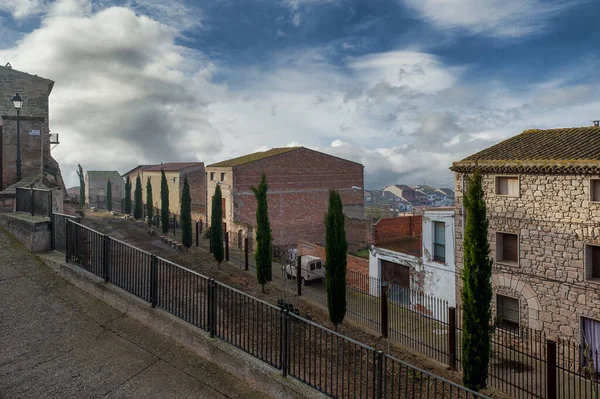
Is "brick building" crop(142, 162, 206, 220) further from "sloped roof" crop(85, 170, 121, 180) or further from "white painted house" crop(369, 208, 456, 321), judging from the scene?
"white painted house" crop(369, 208, 456, 321)

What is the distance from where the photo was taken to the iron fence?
11.4 m

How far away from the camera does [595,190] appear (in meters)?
14.2

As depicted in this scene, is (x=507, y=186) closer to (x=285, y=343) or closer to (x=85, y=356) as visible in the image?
(x=285, y=343)

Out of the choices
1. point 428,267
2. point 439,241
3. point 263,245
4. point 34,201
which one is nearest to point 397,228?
point 428,267

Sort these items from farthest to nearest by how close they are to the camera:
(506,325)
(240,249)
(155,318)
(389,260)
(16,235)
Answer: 1. (240,249)
2. (389,260)
3. (506,325)
4. (16,235)
5. (155,318)

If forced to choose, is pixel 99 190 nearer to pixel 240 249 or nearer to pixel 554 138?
pixel 240 249

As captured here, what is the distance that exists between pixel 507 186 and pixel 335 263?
300 inches

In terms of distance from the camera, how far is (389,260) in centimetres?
2253

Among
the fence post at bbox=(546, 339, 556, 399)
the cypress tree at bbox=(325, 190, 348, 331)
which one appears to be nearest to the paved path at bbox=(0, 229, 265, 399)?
the fence post at bbox=(546, 339, 556, 399)

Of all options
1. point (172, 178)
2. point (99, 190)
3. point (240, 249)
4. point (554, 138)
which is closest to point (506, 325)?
point (554, 138)

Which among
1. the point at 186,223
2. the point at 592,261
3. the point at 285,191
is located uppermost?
the point at 285,191

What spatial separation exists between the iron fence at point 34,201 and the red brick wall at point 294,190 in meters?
24.0

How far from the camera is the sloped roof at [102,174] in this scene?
67.1 meters

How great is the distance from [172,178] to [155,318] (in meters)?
45.4
